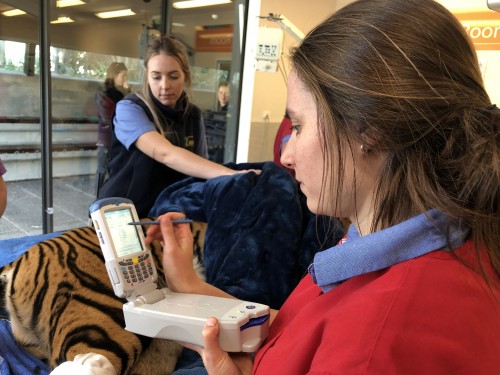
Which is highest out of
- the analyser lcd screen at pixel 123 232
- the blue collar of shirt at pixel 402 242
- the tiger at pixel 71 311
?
the blue collar of shirt at pixel 402 242

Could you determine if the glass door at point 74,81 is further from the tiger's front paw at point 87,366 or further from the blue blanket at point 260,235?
the tiger's front paw at point 87,366

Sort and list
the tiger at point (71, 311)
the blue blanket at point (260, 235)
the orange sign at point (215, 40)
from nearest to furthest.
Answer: the tiger at point (71, 311), the blue blanket at point (260, 235), the orange sign at point (215, 40)

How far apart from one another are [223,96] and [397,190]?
156 inches

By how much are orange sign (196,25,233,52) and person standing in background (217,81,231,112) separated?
0.35 m

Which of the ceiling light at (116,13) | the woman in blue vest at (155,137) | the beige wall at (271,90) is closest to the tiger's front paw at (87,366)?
the woman in blue vest at (155,137)

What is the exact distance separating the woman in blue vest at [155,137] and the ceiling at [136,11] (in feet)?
5.92

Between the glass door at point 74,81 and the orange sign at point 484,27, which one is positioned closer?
the orange sign at point 484,27

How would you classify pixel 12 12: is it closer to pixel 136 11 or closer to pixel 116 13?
pixel 116 13

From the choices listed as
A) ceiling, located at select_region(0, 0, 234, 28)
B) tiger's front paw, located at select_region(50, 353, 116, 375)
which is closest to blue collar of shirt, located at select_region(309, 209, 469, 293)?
tiger's front paw, located at select_region(50, 353, 116, 375)

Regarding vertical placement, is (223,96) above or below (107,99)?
above

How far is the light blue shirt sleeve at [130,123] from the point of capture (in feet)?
5.32

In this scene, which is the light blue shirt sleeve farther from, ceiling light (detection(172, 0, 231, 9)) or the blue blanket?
ceiling light (detection(172, 0, 231, 9))

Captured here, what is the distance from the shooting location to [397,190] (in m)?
0.53

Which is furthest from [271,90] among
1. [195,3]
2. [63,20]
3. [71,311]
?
[71,311]
